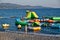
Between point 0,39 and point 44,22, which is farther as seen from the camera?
point 44,22

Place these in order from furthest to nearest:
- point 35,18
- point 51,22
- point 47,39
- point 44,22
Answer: point 44,22, point 51,22, point 35,18, point 47,39

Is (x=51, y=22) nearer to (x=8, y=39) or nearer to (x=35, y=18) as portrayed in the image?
(x=35, y=18)

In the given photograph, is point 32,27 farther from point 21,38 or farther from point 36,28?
point 21,38

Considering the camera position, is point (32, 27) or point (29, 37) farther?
point (32, 27)

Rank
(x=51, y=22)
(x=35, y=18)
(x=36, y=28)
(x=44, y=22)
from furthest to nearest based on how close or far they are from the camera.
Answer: (x=44, y=22) → (x=51, y=22) → (x=35, y=18) → (x=36, y=28)

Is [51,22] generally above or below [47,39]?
below

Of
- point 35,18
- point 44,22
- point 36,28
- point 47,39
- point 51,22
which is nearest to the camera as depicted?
point 47,39

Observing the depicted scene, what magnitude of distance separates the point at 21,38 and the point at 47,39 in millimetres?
1100

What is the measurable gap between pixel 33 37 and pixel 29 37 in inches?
6.6

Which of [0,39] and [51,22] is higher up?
[0,39]

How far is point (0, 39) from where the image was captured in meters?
10.4

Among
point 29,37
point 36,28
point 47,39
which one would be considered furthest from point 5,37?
point 36,28

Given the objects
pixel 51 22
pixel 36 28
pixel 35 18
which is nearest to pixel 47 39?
pixel 36 28

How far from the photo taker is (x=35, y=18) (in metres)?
16.1
